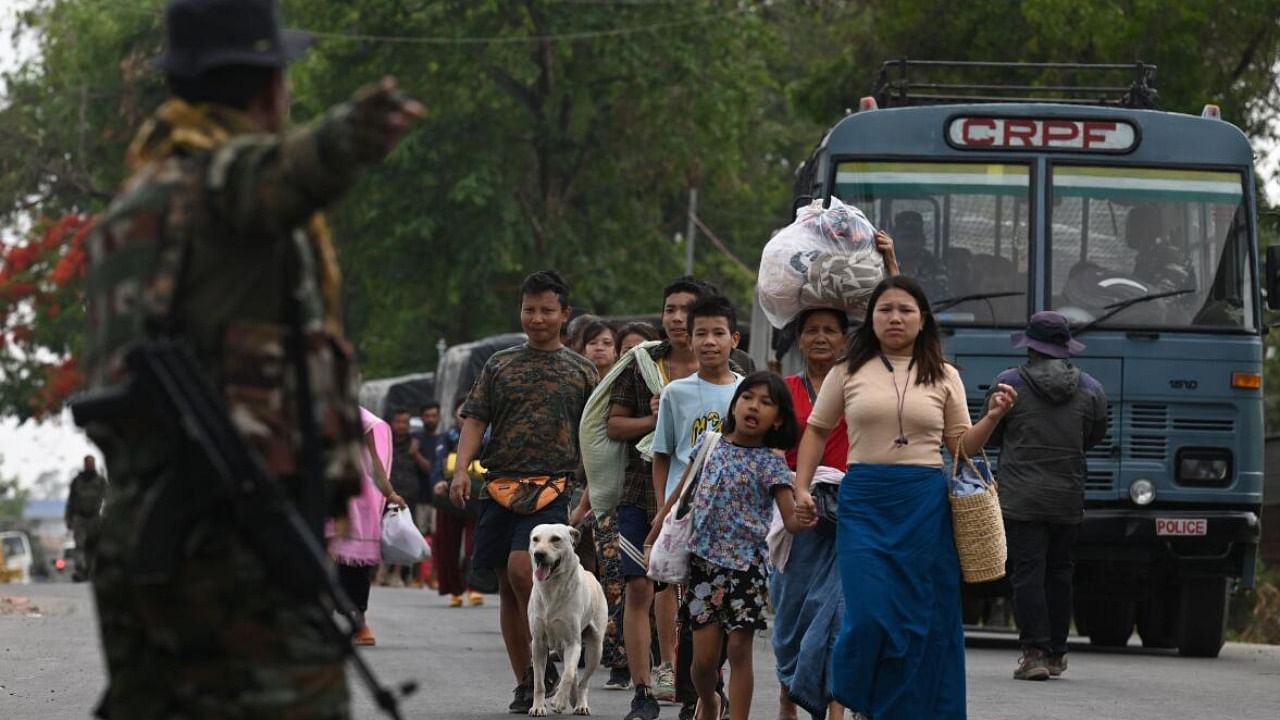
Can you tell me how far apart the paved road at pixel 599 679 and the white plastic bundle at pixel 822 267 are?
6.84 ft

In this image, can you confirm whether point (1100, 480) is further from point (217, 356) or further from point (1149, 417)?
point (217, 356)

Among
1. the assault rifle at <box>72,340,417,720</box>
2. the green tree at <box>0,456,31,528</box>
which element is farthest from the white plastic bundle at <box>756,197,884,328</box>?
the green tree at <box>0,456,31,528</box>

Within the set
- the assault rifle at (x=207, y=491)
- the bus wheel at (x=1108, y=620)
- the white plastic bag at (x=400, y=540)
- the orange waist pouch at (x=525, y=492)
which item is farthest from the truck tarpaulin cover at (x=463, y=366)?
the assault rifle at (x=207, y=491)

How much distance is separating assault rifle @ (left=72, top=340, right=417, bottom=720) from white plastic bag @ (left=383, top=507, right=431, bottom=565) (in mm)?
8847

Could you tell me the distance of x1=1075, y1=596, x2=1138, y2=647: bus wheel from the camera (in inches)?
725

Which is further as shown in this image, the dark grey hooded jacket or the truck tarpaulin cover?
the truck tarpaulin cover

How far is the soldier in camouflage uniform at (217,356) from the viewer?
4801mm

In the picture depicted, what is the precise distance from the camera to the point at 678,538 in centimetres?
948

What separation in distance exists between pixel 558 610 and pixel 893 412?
2703 millimetres

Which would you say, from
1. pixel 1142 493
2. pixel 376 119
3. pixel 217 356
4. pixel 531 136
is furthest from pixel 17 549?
pixel 376 119

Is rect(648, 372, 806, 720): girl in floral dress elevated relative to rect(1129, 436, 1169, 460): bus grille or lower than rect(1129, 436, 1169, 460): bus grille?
lower

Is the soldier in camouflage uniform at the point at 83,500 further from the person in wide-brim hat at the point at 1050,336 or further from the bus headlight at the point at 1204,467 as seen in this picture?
the person in wide-brim hat at the point at 1050,336

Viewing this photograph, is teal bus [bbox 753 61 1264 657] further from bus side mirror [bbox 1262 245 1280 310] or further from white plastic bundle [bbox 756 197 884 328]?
white plastic bundle [bbox 756 197 884 328]

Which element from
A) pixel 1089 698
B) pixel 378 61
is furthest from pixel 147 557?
pixel 378 61
